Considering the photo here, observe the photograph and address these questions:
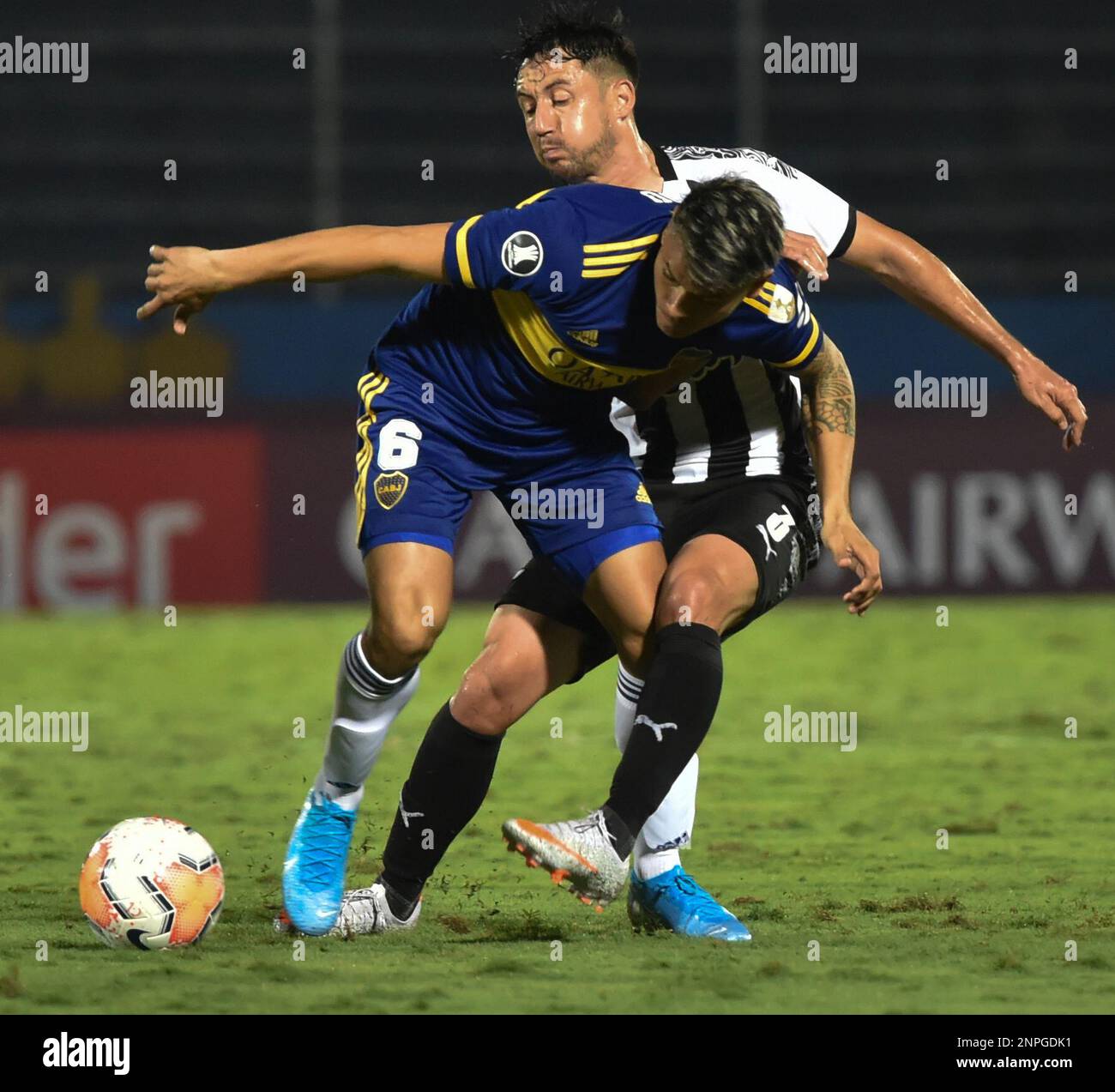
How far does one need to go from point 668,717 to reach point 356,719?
2.54 ft

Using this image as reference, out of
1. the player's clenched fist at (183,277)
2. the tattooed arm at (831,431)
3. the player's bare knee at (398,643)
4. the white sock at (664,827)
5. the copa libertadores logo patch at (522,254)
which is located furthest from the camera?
the white sock at (664,827)

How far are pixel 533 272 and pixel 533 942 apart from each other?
1.51 m

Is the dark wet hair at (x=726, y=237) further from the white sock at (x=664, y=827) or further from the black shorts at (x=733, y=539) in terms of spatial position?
the white sock at (x=664, y=827)

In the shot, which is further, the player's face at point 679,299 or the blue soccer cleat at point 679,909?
the blue soccer cleat at point 679,909

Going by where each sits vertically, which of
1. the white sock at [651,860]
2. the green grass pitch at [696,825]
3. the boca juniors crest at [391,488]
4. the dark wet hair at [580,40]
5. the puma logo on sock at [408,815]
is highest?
the dark wet hair at [580,40]

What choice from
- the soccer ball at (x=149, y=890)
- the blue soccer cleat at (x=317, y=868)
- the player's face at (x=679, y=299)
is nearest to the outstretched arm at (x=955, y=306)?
the player's face at (x=679, y=299)

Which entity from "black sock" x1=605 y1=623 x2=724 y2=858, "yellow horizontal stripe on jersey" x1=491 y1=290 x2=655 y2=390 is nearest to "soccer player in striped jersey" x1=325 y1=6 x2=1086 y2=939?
"black sock" x1=605 y1=623 x2=724 y2=858

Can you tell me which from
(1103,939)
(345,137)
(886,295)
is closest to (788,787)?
(1103,939)

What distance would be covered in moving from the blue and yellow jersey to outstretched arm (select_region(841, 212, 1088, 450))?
0.56 metres

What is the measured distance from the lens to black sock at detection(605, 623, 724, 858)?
423cm

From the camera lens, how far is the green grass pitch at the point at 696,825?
390 centimetres

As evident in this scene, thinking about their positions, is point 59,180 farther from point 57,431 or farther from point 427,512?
point 427,512

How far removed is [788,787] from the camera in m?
7.16

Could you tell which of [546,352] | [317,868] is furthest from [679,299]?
[317,868]
